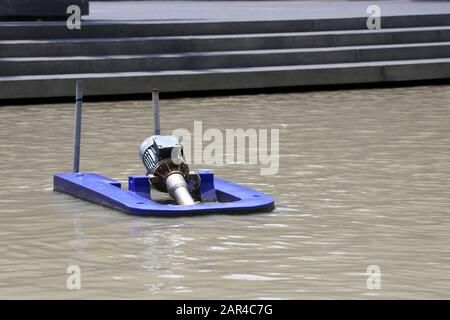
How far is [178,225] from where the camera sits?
8.47 meters

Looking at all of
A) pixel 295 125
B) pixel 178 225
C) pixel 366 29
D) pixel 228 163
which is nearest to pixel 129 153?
pixel 228 163

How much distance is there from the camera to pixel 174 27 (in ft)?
59.6

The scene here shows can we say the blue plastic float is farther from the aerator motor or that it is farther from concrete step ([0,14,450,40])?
concrete step ([0,14,450,40])

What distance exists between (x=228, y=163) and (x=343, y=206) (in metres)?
2.22

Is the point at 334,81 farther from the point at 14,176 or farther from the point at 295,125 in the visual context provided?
the point at 14,176

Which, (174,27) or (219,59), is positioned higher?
(174,27)

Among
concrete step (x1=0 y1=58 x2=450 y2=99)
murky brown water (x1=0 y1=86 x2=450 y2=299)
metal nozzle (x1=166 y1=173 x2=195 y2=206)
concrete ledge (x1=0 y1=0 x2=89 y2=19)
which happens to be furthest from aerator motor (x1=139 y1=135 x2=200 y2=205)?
concrete ledge (x1=0 y1=0 x2=89 y2=19)

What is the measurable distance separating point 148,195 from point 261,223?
1177 mm

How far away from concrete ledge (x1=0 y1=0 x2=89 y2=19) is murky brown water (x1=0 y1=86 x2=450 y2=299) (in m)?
4.39

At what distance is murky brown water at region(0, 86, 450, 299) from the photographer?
22.6ft

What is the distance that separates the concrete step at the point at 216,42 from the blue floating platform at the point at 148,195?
23.5 feet

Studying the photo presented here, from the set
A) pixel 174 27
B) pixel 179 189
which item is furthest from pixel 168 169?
pixel 174 27

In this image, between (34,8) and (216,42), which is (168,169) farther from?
(34,8)

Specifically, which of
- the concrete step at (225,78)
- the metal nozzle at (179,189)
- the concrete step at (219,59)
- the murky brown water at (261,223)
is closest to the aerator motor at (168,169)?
the metal nozzle at (179,189)
